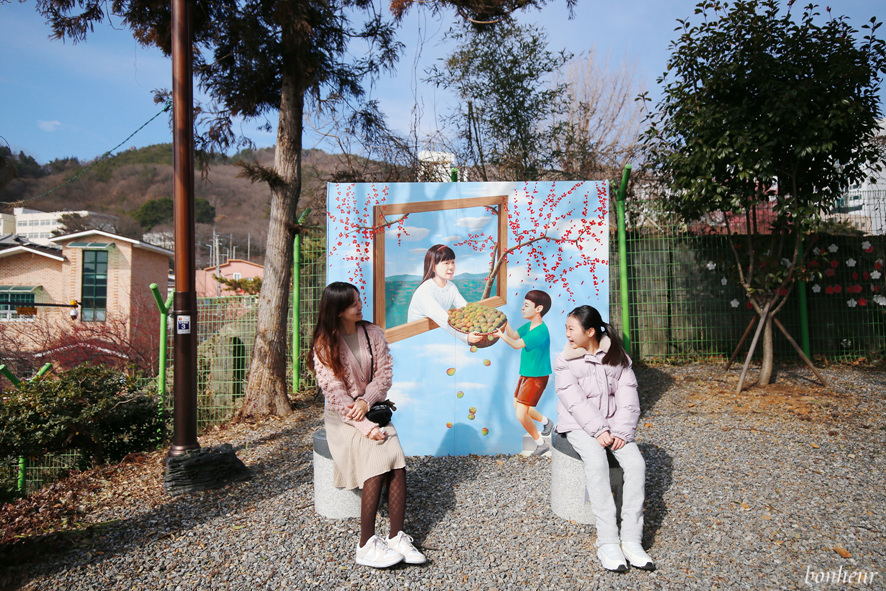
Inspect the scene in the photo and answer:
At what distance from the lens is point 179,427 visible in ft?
13.0

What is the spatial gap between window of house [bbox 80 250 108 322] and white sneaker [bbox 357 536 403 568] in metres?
22.9

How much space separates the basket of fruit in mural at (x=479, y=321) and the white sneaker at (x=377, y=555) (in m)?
1.92

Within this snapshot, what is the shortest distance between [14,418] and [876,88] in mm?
8603

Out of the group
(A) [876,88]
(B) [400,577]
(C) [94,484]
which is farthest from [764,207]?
(C) [94,484]

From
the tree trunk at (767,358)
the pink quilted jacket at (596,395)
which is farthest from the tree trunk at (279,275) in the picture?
the tree trunk at (767,358)

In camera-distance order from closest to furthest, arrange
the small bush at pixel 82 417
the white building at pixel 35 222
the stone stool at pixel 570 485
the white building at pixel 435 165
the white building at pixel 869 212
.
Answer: the stone stool at pixel 570 485, the small bush at pixel 82 417, the white building at pixel 869 212, the white building at pixel 435 165, the white building at pixel 35 222

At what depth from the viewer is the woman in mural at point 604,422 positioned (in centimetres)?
273

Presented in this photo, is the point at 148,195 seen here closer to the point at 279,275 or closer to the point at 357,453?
the point at 279,275

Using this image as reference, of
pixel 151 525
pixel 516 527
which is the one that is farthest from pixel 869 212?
pixel 151 525


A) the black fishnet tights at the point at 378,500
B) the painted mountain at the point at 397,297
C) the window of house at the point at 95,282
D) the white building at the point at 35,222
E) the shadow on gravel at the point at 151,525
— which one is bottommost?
the shadow on gravel at the point at 151,525

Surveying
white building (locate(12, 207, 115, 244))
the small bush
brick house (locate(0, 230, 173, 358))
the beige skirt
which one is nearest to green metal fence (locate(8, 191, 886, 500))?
the small bush

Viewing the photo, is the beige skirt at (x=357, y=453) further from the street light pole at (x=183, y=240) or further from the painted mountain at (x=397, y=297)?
the street light pole at (x=183, y=240)

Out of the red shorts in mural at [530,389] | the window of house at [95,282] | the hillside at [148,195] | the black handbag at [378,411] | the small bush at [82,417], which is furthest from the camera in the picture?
the hillside at [148,195]

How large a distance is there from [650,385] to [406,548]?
4094mm
